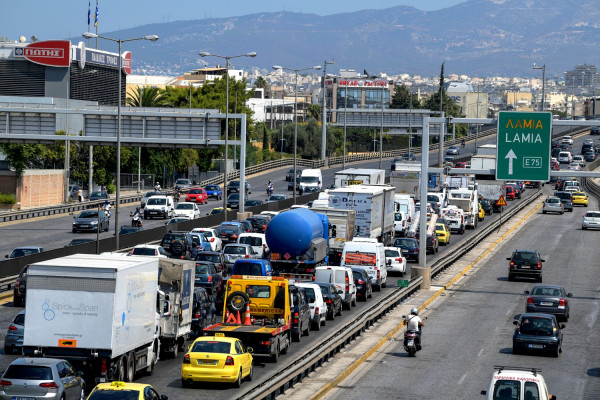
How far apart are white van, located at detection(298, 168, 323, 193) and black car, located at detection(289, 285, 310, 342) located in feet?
195

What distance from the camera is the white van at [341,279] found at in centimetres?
3998

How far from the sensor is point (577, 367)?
3219 cm

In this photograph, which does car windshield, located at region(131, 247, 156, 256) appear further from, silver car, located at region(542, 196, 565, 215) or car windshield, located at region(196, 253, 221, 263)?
silver car, located at region(542, 196, 565, 215)

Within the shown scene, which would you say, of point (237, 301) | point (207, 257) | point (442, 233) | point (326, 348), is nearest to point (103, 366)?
point (237, 301)

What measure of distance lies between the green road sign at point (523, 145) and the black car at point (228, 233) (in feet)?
51.5

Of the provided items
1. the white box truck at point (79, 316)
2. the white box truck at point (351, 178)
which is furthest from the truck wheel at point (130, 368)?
the white box truck at point (351, 178)

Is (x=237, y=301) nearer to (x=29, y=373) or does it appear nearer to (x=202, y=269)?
(x=202, y=269)

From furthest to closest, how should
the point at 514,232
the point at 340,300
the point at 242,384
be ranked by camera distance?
the point at 514,232
the point at 340,300
the point at 242,384

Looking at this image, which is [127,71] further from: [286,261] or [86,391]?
[86,391]

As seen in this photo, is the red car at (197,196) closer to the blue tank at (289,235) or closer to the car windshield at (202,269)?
the blue tank at (289,235)

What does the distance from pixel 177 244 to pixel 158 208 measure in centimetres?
2094

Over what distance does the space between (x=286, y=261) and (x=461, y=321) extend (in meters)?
6.94

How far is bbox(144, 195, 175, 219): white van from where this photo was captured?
237ft

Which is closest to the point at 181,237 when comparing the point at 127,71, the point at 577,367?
the point at 577,367
